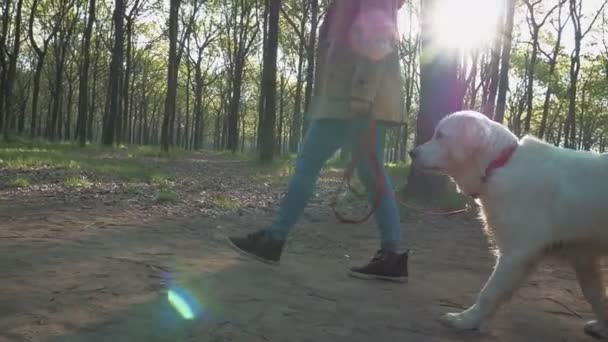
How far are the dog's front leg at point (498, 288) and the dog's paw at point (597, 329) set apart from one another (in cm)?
69

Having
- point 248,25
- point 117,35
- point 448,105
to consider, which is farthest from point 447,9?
point 248,25

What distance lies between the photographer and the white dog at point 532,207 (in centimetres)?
304

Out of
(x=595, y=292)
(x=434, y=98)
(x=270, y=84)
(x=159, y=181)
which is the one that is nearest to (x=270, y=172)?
(x=270, y=84)

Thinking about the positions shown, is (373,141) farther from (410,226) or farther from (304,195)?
(410,226)

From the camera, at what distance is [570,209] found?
3037mm

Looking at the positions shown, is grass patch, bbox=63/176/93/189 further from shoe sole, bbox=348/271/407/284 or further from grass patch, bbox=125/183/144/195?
shoe sole, bbox=348/271/407/284

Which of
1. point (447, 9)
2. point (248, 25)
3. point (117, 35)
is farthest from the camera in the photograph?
point (248, 25)

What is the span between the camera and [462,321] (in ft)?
10.6

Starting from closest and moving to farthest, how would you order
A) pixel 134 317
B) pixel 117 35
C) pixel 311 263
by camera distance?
pixel 134 317 → pixel 311 263 → pixel 117 35

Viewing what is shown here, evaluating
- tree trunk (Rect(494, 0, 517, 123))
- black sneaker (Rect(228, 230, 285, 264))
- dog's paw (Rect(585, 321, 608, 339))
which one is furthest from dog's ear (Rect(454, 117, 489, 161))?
tree trunk (Rect(494, 0, 517, 123))

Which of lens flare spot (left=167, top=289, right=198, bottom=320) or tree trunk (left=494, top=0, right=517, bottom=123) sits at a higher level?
tree trunk (left=494, top=0, right=517, bottom=123)

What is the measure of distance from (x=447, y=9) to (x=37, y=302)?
10058mm

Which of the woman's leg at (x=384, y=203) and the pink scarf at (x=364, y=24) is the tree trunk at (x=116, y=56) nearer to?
the pink scarf at (x=364, y=24)

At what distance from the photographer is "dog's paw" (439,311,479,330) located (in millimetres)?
3215
